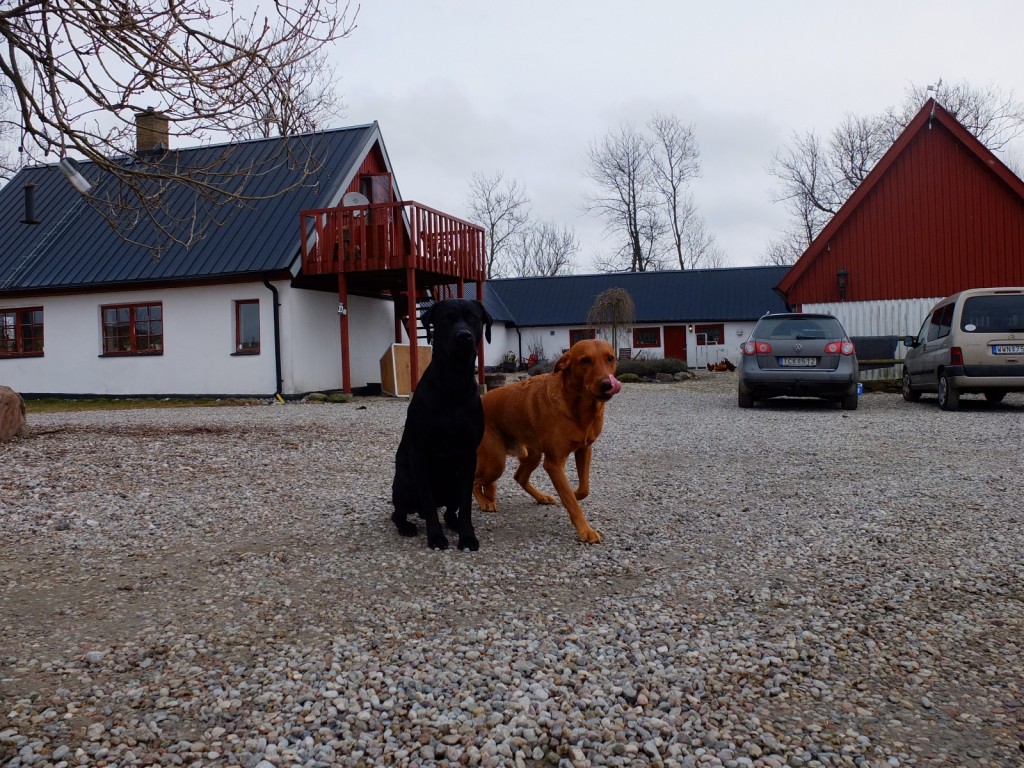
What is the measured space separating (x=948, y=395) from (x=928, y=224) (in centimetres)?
787

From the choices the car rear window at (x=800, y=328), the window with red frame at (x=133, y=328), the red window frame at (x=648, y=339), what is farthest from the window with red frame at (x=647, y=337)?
the car rear window at (x=800, y=328)

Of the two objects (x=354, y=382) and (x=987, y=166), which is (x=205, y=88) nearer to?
(x=354, y=382)

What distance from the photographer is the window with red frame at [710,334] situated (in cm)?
3503

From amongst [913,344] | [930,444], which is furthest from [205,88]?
[913,344]

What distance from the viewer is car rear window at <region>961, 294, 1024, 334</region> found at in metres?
11.6

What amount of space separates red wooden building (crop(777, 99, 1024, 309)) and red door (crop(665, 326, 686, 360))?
55.3 ft

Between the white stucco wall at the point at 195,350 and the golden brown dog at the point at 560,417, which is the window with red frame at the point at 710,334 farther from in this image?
the golden brown dog at the point at 560,417

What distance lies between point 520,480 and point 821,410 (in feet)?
29.7

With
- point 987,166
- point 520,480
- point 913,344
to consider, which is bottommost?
point 520,480

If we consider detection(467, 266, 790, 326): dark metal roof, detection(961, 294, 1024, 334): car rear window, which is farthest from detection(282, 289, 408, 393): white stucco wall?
detection(467, 266, 790, 326): dark metal roof

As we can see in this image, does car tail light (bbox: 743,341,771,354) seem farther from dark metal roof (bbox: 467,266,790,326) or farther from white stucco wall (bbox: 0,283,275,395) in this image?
dark metal roof (bbox: 467,266,790,326)

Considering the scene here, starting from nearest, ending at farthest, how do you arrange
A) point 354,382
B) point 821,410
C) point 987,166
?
point 821,410 < point 987,166 < point 354,382

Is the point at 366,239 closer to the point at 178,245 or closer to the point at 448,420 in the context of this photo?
the point at 178,245

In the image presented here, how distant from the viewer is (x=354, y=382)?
19641 mm
